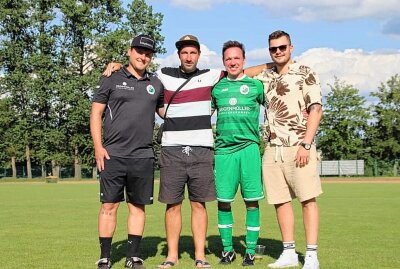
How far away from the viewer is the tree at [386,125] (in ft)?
199

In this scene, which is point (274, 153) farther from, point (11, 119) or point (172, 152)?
point (11, 119)

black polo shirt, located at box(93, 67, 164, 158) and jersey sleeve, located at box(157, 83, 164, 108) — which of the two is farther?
jersey sleeve, located at box(157, 83, 164, 108)

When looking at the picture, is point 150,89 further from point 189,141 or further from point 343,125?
point 343,125

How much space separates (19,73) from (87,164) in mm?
10885

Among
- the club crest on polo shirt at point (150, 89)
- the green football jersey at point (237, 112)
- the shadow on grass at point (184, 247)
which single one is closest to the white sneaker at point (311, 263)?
the shadow on grass at point (184, 247)

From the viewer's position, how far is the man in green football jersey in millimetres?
6801

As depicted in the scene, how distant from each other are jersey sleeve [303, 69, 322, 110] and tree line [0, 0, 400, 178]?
48823 millimetres

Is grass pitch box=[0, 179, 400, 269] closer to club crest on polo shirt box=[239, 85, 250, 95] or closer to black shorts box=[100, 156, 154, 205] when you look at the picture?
black shorts box=[100, 156, 154, 205]

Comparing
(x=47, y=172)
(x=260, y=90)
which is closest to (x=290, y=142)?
(x=260, y=90)

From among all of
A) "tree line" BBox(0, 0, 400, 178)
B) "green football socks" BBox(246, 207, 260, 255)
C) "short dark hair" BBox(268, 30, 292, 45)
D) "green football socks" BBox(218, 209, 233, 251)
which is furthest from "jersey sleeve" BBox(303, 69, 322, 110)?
"tree line" BBox(0, 0, 400, 178)

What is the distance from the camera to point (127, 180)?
6.70m

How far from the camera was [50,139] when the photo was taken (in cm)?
5581

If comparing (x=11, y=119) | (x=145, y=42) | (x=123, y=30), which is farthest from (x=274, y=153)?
(x=11, y=119)

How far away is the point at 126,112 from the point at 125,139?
307 mm
